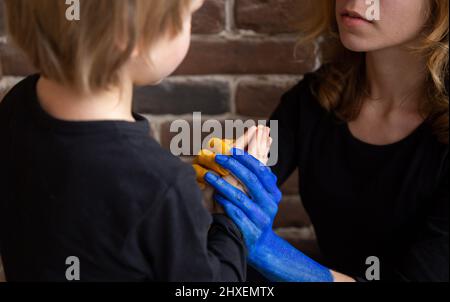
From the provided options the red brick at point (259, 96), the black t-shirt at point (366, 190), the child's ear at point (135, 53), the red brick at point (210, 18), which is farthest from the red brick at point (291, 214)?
the child's ear at point (135, 53)

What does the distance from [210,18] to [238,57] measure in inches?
3.9

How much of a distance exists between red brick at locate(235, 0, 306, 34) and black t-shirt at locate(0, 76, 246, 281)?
0.54 meters

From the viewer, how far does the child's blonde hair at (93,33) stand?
57 cm

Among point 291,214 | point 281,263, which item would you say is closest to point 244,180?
Result: point 281,263

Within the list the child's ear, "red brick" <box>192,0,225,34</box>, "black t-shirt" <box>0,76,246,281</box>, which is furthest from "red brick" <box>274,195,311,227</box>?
the child's ear

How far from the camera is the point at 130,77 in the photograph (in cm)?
65

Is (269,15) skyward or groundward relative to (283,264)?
skyward

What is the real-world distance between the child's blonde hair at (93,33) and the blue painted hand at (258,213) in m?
0.28

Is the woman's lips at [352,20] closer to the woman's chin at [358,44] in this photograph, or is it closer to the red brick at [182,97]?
the woman's chin at [358,44]

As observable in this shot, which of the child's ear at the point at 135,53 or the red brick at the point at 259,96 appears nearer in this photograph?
the child's ear at the point at 135,53

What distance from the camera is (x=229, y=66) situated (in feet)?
3.75

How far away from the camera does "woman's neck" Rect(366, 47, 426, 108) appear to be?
1.05 metres

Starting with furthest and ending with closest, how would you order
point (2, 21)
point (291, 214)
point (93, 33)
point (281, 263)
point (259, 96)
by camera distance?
1. point (291, 214)
2. point (259, 96)
3. point (2, 21)
4. point (281, 263)
5. point (93, 33)

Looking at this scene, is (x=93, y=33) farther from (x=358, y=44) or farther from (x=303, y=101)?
(x=303, y=101)
